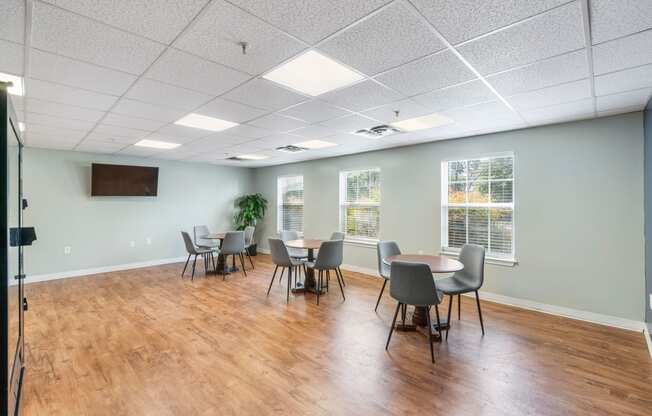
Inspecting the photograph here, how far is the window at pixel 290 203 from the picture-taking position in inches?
300

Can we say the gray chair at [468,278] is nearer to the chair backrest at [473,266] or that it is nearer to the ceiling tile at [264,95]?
the chair backrest at [473,266]

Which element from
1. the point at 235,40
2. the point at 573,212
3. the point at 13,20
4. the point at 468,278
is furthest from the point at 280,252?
the point at 573,212

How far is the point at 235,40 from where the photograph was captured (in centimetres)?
190

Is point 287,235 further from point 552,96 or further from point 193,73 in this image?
point 552,96

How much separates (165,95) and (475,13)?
8.69 feet

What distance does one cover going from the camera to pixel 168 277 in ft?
18.7

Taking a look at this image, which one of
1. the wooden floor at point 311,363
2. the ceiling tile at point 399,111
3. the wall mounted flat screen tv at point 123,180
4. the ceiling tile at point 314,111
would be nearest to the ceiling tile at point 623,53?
the ceiling tile at point 399,111

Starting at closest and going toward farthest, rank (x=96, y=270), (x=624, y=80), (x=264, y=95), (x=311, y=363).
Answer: (x=624, y=80)
(x=311, y=363)
(x=264, y=95)
(x=96, y=270)

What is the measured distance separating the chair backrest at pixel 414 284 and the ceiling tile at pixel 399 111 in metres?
1.64

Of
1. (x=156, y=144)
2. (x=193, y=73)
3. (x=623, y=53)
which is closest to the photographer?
(x=623, y=53)

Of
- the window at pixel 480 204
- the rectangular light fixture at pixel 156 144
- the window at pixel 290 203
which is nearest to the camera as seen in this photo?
the window at pixel 480 204

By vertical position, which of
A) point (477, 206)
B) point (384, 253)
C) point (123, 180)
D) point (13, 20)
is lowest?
point (384, 253)

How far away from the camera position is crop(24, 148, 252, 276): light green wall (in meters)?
5.51

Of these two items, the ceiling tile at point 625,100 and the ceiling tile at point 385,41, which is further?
the ceiling tile at point 625,100
